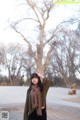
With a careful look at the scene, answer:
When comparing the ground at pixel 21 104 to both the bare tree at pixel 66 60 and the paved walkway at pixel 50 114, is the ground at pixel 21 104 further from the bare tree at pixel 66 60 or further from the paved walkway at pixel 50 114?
the bare tree at pixel 66 60

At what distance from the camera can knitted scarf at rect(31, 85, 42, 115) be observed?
420 centimetres

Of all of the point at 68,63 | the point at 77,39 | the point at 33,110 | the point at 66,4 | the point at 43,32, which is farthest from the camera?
the point at 77,39

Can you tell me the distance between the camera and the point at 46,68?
7211 mm

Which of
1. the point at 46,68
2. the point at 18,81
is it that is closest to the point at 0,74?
the point at 18,81

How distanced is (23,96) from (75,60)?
157 cm

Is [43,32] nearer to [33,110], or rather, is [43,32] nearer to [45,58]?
[45,58]

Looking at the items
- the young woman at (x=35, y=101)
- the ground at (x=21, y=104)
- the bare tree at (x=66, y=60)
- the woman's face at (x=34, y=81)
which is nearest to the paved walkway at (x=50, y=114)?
the ground at (x=21, y=104)

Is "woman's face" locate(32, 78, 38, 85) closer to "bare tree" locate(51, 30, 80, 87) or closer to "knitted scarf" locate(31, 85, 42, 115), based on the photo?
"knitted scarf" locate(31, 85, 42, 115)

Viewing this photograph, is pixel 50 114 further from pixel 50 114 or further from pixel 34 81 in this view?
pixel 34 81

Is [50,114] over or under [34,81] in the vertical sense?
under

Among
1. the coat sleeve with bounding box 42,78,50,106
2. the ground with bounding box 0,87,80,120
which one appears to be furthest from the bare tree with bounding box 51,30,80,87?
the coat sleeve with bounding box 42,78,50,106

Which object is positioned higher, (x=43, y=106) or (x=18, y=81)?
(x=18, y=81)

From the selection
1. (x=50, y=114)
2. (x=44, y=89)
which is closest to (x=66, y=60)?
(x=50, y=114)

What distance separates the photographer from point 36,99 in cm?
423
